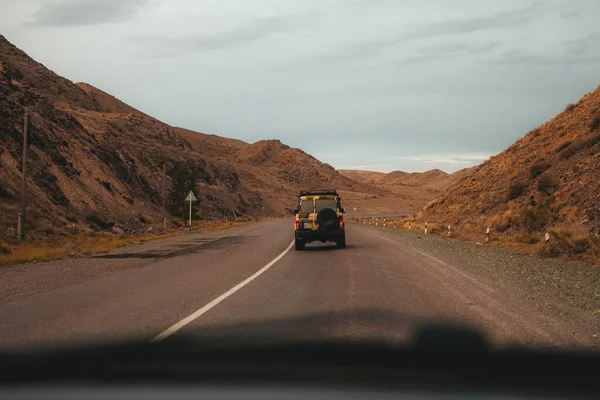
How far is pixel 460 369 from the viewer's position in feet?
18.0

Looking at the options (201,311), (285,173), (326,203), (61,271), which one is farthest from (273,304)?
(285,173)

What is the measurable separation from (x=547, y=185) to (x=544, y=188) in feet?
0.77

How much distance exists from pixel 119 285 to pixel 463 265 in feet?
30.6

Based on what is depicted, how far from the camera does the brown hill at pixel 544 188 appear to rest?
2920cm

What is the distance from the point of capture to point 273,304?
10078mm

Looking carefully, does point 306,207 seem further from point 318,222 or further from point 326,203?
point 318,222

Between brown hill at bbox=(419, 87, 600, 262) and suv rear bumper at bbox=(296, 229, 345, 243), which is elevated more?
brown hill at bbox=(419, 87, 600, 262)

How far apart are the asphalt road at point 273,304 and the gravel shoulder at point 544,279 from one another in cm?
38

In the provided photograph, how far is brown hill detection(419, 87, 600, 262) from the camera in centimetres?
2920

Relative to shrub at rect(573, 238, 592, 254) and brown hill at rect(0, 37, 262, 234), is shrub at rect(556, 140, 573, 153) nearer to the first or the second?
shrub at rect(573, 238, 592, 254)

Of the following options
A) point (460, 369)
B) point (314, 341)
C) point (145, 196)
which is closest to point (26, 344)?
point (314, 341)

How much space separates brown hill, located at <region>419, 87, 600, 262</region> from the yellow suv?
24.7ft

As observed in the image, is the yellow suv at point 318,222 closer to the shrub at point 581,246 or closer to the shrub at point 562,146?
the shrub at point 581,246

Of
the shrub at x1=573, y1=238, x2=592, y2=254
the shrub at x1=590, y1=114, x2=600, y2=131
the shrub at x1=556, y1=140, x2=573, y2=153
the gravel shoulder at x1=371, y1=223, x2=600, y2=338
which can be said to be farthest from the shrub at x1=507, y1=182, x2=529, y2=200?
the shrub at x1=573, y1=238, x2=592, y2=254
